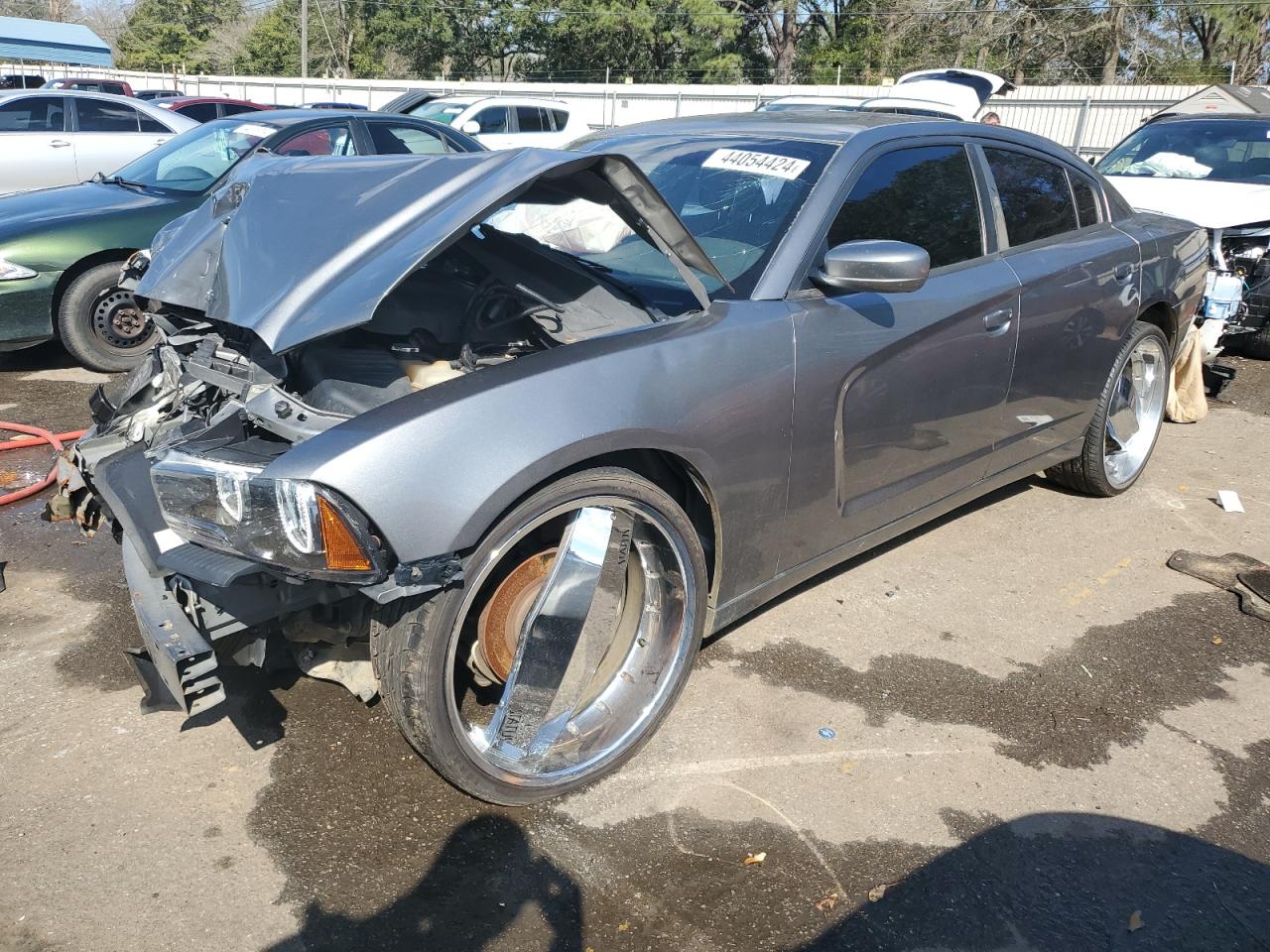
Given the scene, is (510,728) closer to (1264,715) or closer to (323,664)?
(323,664)

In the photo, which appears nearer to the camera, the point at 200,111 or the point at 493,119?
the point at 493,119

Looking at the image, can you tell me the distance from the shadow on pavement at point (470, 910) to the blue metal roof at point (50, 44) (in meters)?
30.0

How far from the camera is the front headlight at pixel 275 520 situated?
2.13 m

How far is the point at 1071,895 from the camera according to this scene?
244 cm

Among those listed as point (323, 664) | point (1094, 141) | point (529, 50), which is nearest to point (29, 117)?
point (323, 664)

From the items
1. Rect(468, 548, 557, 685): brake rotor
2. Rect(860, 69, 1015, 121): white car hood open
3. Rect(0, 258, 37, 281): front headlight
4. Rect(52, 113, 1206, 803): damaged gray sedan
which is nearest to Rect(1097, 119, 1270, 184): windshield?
Rect(860, 69, 1015, 121): white car hood open

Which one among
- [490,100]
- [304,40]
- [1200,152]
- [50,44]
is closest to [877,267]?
[1200,152]

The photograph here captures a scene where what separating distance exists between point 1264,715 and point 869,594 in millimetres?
1343

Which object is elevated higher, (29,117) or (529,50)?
(529,50)

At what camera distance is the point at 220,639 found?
242 cm

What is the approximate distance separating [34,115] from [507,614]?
10.6m

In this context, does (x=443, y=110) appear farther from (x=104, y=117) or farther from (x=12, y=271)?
(x=12, y=271)

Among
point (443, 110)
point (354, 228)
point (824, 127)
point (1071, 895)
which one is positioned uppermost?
point (443, 110)

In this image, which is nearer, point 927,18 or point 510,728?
point 510,728
